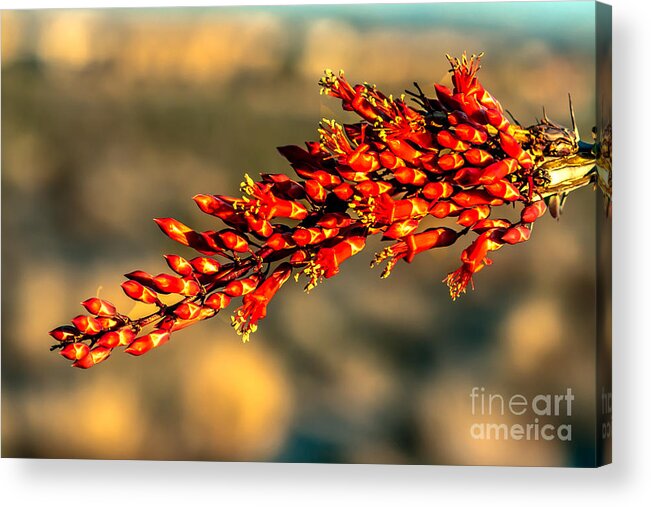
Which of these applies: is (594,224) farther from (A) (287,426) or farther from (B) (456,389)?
(A) (287,426)

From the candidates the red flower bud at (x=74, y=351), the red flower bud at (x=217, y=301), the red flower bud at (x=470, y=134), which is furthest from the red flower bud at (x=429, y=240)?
the red flower bud at (x=74, y=351)

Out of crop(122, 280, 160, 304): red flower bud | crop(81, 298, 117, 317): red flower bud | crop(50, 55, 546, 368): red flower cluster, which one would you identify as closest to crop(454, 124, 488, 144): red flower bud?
crop(50, 55, 546, 368): red flower cluster

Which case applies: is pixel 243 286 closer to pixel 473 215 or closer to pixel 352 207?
pixel 352 207

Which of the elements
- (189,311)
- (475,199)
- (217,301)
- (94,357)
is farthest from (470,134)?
(94,357)

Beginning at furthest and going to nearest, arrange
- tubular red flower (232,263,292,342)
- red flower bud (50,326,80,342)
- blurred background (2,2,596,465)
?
1. red flower bud (50,326,80,342)
2. tubular red flower (232,263,292,342)
3. blurred background (2,2,596,465)

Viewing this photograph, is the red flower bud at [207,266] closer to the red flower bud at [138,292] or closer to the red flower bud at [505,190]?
the red flower bud at [138,292]

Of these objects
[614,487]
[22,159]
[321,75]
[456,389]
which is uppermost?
[321,75]

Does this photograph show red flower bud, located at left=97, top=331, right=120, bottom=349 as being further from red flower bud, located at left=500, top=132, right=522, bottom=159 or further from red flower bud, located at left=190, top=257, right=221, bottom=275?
red flower bud, located at left=500, top=132, right=522, bottom=159

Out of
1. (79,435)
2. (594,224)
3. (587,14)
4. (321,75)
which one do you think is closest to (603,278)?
(594,224)
